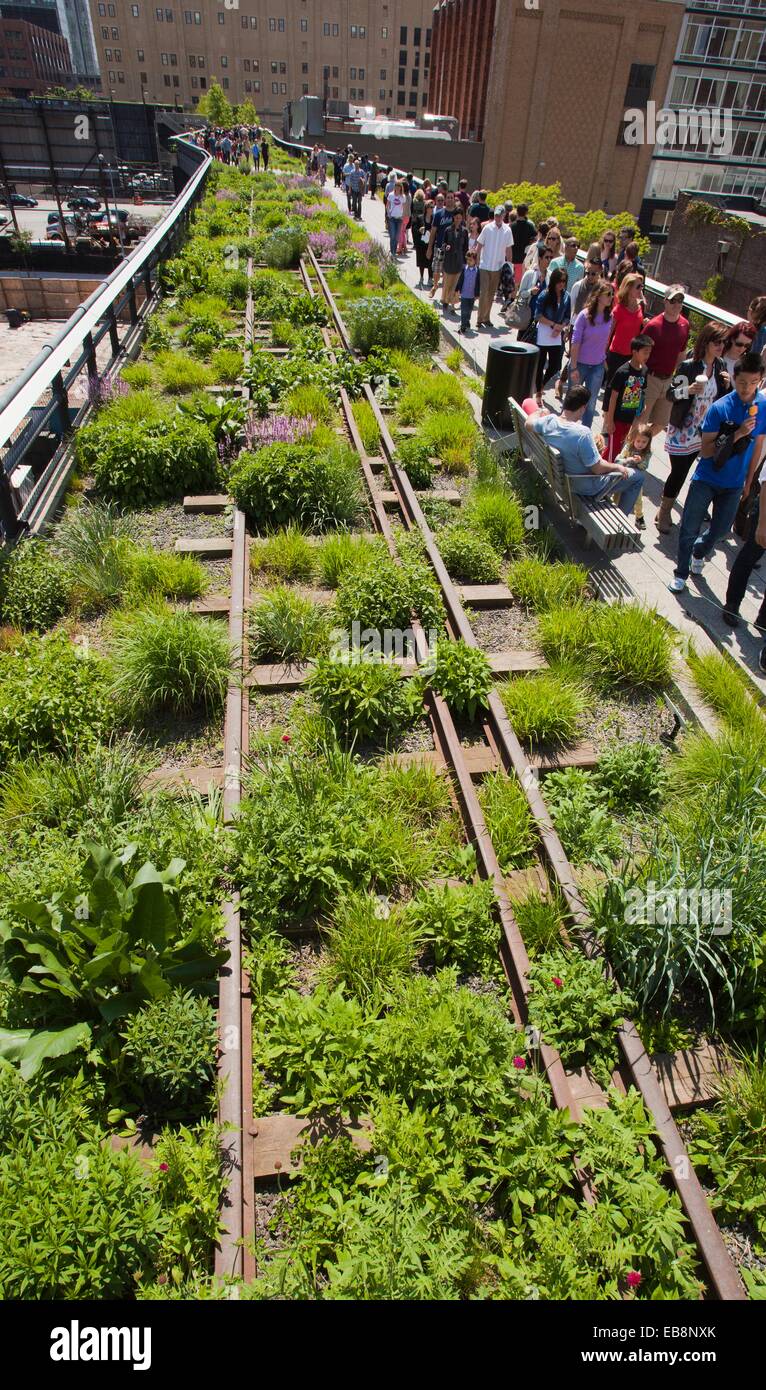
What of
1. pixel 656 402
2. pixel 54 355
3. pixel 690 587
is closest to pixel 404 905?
pixel 690 587

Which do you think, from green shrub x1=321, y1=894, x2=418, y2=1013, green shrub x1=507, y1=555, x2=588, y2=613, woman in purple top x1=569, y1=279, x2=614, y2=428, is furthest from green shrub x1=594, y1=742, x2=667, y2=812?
woman in purple top x1=569, y1=279, x2=614, y2=428

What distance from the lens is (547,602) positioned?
672cm

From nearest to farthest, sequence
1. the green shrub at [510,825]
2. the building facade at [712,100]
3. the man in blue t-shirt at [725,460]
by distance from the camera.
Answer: the green shrub at [510,825] → the man in blue t-shirt at [725,460] → the building facade at [712,100]

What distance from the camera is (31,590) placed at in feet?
20.7

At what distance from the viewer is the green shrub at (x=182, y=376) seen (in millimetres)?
10516

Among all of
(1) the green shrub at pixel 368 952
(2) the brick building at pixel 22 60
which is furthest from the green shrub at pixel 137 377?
(2) the brick building at pixel 22 60

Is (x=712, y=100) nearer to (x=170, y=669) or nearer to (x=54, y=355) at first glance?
(x=54, y=355)

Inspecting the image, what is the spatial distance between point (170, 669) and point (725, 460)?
4.64 m

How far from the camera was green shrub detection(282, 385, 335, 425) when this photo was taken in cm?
965

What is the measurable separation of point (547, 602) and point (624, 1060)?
389cm

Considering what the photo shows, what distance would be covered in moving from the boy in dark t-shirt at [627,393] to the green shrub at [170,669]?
508 cm

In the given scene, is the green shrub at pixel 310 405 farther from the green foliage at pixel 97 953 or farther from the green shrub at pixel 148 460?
the green foliage at pixel 97 953

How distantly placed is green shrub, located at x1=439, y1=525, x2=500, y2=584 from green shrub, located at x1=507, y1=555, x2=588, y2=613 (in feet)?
0.60
